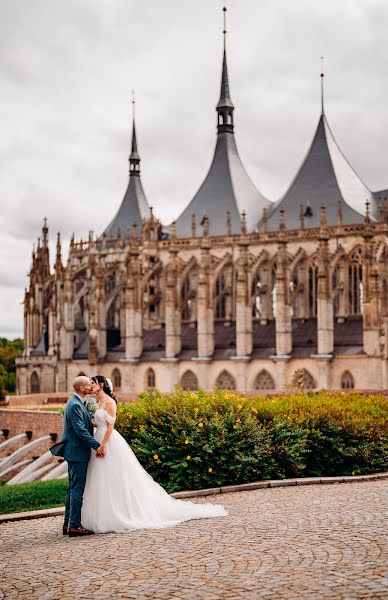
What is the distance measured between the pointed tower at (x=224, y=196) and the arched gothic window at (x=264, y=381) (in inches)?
565

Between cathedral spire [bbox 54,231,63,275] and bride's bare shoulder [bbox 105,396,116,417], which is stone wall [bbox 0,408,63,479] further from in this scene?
cathedral spire [bbox 54,231,63,275]

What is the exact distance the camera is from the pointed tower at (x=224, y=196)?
6950cm

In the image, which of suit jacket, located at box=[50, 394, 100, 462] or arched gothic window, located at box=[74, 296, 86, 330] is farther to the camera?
arched gothic window, located at box=[74, 296, 86, 330]

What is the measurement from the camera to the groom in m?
12.2

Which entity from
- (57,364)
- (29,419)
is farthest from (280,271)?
(29,419)

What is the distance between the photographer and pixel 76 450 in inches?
487

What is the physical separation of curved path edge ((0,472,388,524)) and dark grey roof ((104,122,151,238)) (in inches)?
2469

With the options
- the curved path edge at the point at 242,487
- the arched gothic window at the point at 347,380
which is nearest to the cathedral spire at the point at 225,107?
the arched gothic window at the point at 347,380

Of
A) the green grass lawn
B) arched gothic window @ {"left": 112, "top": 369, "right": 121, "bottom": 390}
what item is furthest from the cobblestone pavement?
arched gothic window @ {"left": 112, "top": 369, "right": 121, "bottom": 390}

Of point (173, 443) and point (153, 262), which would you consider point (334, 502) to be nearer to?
point (173, 443)

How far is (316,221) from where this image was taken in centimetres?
6475

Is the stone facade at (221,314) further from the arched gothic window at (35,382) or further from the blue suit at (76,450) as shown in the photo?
the blue suit at (76,450)

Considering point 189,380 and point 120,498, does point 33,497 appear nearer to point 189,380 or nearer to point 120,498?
point 120,498

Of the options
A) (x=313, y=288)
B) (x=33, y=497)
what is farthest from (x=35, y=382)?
(x=33, y=497)
